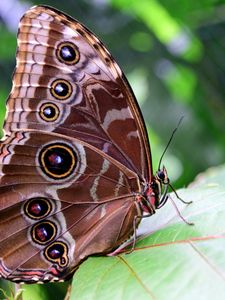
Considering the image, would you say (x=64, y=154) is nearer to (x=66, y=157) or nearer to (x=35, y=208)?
(x=66, y=157)

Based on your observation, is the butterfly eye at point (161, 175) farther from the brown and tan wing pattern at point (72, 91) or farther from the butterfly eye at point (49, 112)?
the butterfly eye at point (49, 112)

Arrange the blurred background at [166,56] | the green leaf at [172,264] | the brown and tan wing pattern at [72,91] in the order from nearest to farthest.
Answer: the green leaf at [172,264]
the brown and tan wing pattern at [72,91]
the blurred background at [166,56]

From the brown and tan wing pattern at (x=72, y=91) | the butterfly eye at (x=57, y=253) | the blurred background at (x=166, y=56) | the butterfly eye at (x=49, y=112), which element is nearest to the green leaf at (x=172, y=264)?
the butterfly eye at (x=57, y=253)

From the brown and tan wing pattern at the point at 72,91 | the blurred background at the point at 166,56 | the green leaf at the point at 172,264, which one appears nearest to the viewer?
the green leaf at the point at 172,264

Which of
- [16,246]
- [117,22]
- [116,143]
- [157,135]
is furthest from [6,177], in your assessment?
[117,22]

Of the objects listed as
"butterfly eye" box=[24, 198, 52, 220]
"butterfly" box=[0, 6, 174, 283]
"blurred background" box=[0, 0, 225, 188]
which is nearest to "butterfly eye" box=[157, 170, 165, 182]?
"butterfly" box=[0, 6, 174, 283]

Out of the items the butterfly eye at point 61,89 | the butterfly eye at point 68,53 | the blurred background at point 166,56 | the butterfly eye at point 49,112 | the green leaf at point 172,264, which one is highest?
the butterfly eye at point 68,53

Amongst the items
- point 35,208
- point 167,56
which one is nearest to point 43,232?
point 35,208
